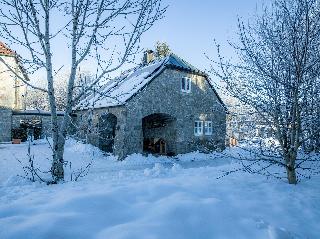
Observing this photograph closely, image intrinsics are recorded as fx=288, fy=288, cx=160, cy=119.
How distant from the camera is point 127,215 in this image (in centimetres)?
365

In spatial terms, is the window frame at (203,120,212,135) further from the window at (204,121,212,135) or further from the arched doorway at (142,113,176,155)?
the arched doorway at (142,113,176,155)

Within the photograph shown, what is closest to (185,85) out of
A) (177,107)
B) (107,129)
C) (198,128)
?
(177,107)

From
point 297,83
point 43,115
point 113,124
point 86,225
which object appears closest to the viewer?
point 86,225

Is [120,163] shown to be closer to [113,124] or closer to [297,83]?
[113,124]

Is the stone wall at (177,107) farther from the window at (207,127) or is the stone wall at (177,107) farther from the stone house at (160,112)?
the window at (207,127)

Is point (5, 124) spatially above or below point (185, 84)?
below

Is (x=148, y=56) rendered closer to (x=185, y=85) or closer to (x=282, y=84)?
(x=185, y=85)

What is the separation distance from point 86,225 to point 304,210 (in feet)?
11.0

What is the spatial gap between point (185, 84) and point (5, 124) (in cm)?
1543

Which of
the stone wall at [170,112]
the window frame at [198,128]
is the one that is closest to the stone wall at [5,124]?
the stone wall at [170,112]

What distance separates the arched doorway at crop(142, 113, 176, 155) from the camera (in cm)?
2019

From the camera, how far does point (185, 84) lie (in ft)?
67.4

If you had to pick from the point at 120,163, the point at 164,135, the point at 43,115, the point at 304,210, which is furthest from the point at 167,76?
the point at 304,210

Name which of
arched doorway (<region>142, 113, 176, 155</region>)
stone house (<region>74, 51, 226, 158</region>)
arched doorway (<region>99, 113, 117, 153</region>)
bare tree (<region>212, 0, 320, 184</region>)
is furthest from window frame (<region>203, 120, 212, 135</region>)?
bare tree (<region>212, 0, 320, 184</region>)
